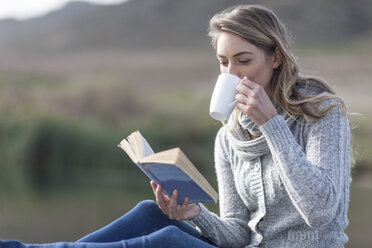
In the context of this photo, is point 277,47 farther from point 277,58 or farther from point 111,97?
point 111,97

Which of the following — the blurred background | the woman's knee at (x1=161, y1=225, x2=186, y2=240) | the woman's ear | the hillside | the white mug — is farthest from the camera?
the hillside

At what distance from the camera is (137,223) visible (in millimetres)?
1762

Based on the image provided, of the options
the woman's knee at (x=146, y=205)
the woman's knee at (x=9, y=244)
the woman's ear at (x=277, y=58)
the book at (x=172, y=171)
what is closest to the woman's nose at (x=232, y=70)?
the woman's ear at (x=277, y=58)

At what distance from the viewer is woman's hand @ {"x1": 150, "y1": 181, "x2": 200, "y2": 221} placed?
5.52 ft

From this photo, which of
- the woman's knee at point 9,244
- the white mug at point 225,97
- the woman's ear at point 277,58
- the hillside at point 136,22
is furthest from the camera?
the hillside at point 136,22

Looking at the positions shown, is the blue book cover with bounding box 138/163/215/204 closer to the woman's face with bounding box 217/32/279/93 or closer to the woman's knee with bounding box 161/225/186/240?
the woman's knee with bounding box 161/225/186/240

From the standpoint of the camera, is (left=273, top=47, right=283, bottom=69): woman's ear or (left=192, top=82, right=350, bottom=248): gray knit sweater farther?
(left=273, top=47, right=283, bottom=69): woman's ear

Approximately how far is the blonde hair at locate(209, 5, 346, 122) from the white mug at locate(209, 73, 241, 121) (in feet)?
0.46

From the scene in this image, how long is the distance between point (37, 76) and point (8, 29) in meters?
7.72

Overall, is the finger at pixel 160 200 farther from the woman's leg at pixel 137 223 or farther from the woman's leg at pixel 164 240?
the woman's leg at pixel 164 240

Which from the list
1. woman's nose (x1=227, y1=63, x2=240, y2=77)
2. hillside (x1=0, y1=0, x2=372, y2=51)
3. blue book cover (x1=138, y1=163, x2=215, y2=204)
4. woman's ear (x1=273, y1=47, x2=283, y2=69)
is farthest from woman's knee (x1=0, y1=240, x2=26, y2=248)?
hillside (x1=0, y1=0, x2=372, y2=51)

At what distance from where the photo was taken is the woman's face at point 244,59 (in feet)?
5.54

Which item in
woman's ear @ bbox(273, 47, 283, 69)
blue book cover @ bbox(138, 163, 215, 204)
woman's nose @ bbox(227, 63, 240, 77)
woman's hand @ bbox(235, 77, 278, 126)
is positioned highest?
woman's ear @ bbox(273, 47, 283, 69)

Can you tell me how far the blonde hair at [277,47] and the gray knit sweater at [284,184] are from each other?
0.03 metres
